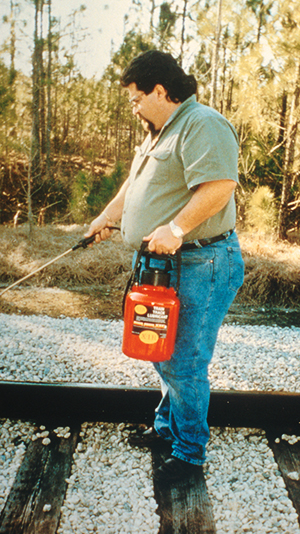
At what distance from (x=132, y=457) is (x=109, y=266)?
167 inches

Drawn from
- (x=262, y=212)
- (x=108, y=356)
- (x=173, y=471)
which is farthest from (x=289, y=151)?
(x=173, y=471)

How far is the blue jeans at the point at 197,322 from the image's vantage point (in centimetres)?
159

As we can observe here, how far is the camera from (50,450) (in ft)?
6.42

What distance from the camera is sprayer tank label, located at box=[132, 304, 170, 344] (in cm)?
150

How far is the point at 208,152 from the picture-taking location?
1.42 metres

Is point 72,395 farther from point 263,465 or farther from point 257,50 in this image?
point 257,50

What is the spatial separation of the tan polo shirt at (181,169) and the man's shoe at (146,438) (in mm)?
1003

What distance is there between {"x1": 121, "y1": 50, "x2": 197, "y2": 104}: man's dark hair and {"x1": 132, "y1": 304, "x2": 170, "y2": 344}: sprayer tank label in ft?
2.76

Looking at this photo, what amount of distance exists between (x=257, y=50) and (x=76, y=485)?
791 cm

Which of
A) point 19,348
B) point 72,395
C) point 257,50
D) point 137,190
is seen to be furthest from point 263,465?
point 257,50

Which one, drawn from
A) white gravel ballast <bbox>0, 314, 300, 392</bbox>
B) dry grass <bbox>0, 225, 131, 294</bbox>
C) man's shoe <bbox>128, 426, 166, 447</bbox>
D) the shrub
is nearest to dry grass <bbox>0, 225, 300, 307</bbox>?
dry grass <bbox>0, 225, 131, 294</bbox>

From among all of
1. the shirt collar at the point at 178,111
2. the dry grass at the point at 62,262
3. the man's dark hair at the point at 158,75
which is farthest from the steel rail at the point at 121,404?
the dry grass at the point at 62,262

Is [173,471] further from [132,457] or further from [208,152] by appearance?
[208,152]

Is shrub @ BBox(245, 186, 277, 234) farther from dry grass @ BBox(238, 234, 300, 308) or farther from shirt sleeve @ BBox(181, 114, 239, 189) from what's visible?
shirt sleeve @ BBox(181, 114, 239, 189)
